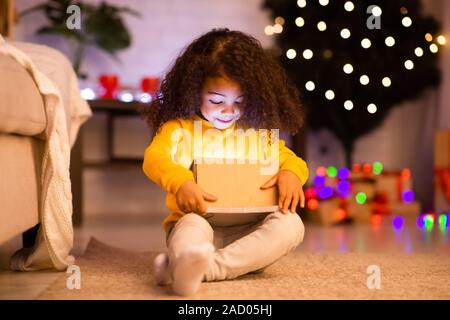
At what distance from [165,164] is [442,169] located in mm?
2004

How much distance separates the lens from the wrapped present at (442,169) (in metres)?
2.91

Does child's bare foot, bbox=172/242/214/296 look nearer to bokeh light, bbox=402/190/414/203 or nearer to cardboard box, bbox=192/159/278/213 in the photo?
cardboard box, bbox=192/159/278/213

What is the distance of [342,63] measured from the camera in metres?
2.98

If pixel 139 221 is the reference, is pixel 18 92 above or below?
above

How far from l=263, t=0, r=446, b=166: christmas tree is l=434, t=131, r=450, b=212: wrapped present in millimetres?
303

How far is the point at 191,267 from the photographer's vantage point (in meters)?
1.00

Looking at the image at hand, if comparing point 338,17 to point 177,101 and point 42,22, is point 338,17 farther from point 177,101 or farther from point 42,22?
point 177,101

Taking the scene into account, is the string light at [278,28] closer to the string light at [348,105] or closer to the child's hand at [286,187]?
the string light at [348,105]

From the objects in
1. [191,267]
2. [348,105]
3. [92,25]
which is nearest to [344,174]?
[348,105]

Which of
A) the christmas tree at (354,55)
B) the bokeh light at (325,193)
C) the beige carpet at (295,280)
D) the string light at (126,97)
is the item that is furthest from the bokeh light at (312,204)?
the beige carpet at (295,280)

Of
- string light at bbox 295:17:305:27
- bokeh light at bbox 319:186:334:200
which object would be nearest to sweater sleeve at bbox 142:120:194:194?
bokeh light at bbox 319:186:334:200

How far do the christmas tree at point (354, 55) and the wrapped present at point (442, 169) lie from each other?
303mm
